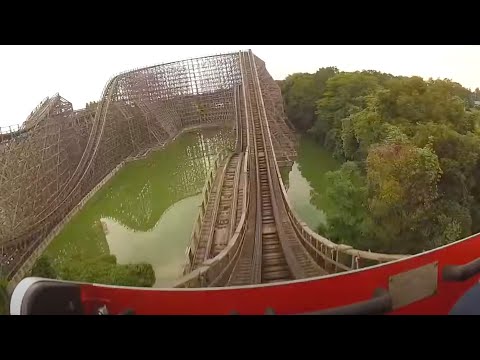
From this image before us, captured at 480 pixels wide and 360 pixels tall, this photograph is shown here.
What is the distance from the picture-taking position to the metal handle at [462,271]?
0.88m

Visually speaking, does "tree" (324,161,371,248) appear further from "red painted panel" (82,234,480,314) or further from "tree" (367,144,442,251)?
"red painted panel" (82,234,480,314)

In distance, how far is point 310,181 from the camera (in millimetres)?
4473

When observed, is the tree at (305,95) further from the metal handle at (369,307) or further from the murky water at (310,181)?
the metal handle at (369,307)

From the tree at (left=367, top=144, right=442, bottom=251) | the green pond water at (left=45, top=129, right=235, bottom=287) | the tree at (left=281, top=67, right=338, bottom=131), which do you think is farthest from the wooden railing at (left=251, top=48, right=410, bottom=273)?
the tree at (left=281, top=67, right=338, bottom=131)

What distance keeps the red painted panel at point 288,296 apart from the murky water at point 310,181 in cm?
197

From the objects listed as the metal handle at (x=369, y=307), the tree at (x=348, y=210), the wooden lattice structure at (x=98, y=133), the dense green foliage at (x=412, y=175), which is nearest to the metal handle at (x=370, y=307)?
the metal handle at (x=369, y=307)

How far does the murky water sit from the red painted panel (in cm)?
197

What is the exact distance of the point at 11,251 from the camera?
2.61 meters

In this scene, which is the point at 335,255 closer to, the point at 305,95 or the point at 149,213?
the point at 149,213

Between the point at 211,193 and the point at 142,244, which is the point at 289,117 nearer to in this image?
the point at 211,193

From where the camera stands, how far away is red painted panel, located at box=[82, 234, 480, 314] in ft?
2.86

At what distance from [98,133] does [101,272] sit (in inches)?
210

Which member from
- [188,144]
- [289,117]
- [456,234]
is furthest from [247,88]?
[456,234]
